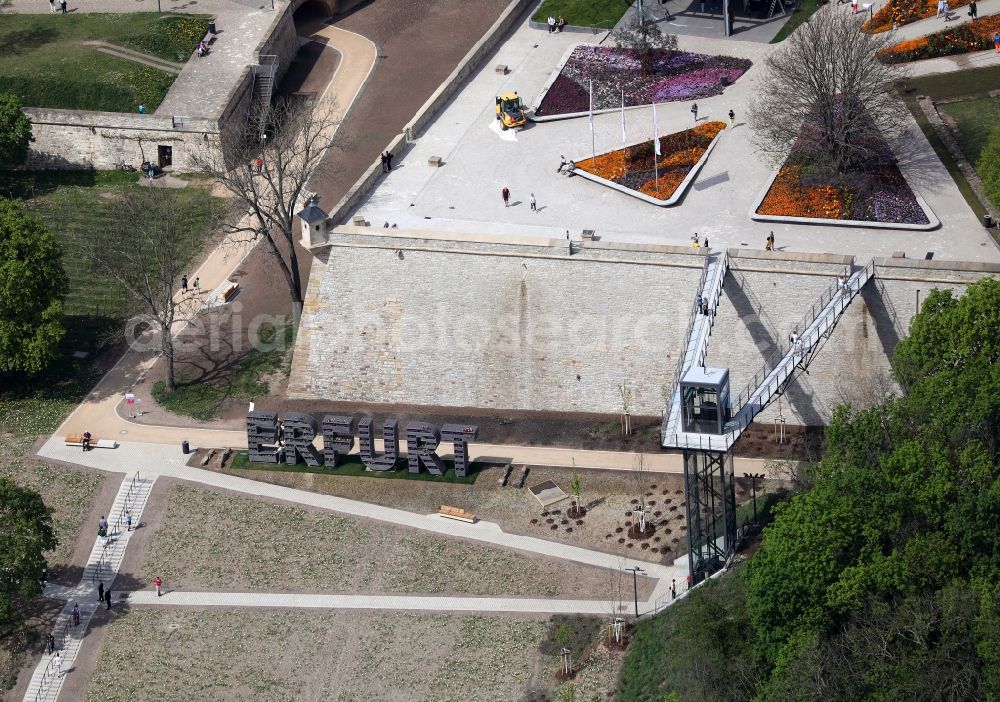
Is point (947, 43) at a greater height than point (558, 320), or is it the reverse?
point (947, 43)

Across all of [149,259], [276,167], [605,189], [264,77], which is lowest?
[149,259]

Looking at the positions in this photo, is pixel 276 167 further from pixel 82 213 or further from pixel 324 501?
pixel 324 501

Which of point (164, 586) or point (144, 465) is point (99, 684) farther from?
point (144, 465)

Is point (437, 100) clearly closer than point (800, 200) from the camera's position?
No

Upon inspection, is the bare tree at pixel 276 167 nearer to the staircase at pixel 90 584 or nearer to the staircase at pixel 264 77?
the staircase at pixel 264 77

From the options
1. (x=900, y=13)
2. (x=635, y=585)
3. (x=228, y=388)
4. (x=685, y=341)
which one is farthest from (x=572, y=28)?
(x=635, y=585)

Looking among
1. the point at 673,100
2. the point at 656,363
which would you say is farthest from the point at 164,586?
the point at 673,100
